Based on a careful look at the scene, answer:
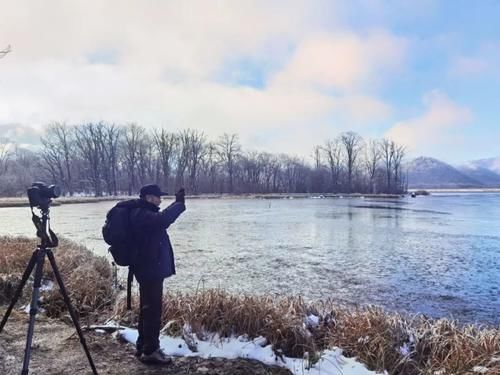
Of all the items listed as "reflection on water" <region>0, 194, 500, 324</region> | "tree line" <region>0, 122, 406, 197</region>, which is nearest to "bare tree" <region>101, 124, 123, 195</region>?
"tree line" <region>0, 122, 406, 197</region>

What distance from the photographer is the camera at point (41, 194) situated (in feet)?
11.7

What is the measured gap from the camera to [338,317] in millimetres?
5695

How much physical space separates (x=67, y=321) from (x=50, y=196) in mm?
2622

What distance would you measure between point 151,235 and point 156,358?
1245 mm

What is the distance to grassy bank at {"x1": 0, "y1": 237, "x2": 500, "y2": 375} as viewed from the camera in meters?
4.38

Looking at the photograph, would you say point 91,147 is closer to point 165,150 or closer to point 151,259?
point 165,150

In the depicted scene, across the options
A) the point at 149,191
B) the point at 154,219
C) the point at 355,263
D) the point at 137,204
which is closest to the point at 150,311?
the point at 154,219

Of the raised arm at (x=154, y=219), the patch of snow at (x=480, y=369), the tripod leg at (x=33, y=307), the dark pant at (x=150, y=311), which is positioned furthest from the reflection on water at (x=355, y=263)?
the tripod leg at (x=33, y=307)

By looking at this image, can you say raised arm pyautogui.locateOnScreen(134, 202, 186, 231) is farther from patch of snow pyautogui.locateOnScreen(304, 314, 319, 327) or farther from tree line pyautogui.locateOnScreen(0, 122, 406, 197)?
tree line pyautogui.locateOnScreen(0, 122, 406, 197)

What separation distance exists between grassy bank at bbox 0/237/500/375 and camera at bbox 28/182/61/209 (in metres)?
2.20

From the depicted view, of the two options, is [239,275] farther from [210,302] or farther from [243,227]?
[243,227]

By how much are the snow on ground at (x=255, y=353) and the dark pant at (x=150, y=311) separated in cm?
35

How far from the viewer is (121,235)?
3891 mm

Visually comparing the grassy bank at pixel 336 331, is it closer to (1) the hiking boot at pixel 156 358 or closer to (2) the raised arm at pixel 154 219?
(1) the hiking boot at pixel 156 358
